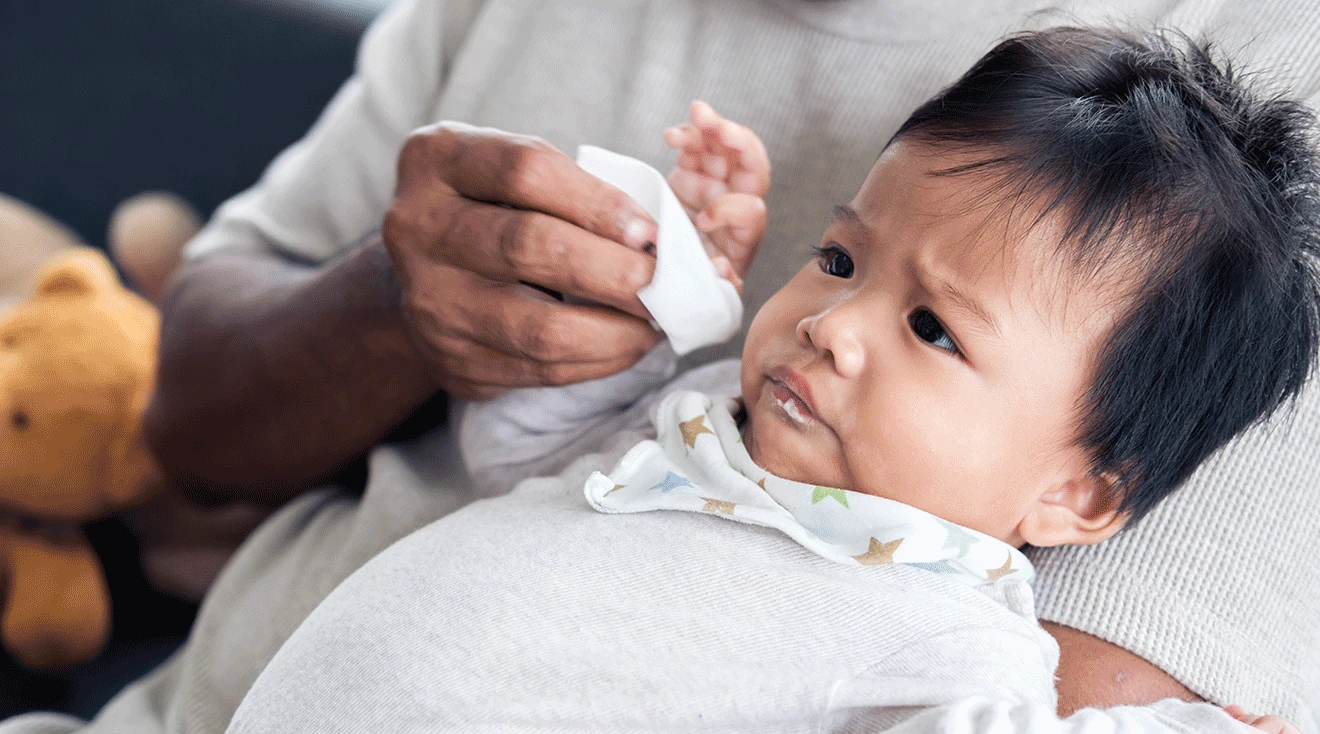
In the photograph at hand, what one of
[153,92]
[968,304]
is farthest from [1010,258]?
[153,92]

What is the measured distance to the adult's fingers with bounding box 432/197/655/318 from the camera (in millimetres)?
843

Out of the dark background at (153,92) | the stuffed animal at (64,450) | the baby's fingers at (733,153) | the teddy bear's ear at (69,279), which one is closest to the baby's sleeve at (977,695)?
the baby's fingers at (733,153)

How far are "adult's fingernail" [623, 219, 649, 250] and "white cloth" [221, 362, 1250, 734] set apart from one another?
17 centimetres

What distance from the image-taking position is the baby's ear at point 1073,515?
82 centimetres

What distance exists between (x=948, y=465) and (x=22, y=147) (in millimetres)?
2203

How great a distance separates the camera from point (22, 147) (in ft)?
7.27

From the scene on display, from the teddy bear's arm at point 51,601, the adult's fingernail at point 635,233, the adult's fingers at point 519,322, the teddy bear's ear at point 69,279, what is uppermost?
the adult's fingernail at point 635,233

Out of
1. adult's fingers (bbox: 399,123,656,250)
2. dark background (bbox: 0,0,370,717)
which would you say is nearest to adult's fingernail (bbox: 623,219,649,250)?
adult's fingers (bbox: 399,123,656,250)

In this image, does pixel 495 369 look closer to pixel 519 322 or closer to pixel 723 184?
pixel 519 322

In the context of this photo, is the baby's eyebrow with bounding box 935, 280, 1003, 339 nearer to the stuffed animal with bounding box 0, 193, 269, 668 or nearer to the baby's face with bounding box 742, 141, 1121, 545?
the baby's face with bounding box 742, 141, 1121, 545

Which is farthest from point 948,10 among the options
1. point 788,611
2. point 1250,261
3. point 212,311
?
point 212,311

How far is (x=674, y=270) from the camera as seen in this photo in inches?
33.5

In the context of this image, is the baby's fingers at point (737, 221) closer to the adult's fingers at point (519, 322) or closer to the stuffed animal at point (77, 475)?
the adult's fingers at point (519, 322)

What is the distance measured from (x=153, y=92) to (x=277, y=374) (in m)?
1.28
